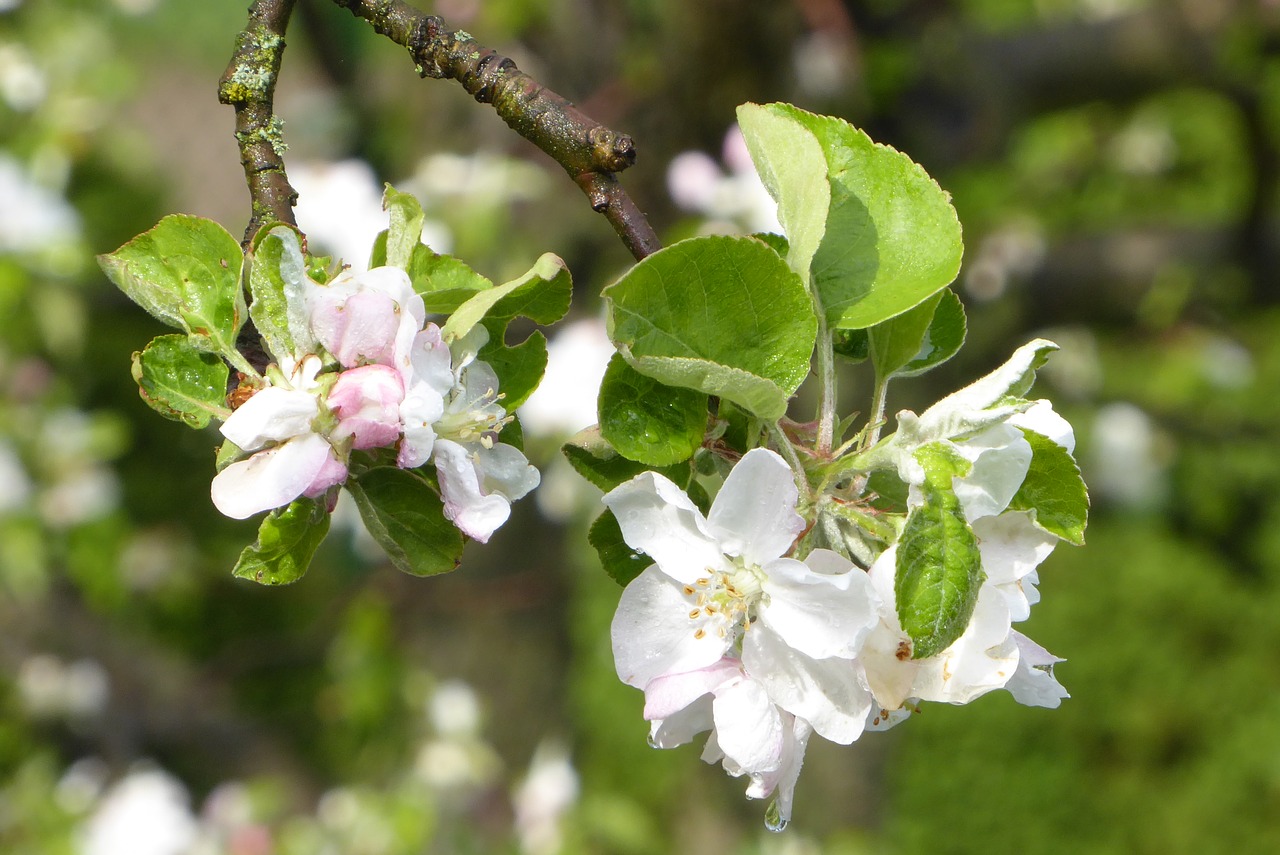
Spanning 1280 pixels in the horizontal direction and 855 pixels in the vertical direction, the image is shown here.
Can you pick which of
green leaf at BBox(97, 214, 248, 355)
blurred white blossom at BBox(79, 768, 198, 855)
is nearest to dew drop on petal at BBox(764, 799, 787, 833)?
green leaf at BBox(97, 214, 248, 355)

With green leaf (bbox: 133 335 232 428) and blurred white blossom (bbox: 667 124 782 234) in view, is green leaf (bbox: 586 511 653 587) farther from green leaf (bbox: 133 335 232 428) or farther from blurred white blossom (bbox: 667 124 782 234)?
blurred white blossom (bbox: 667 124 782 234)

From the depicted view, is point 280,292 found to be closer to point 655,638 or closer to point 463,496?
point 463,496

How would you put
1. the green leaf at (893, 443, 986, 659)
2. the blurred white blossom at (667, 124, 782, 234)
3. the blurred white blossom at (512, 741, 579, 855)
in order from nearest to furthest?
the green leaf at (893, 443, 986, 659), the blurred white blossom at (667, 124, 782, 234), the blurred white blossom at (512, 741, 579, 855)

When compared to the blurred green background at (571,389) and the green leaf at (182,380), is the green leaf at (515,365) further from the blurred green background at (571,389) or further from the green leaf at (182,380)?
the blurred green background at (571,389)

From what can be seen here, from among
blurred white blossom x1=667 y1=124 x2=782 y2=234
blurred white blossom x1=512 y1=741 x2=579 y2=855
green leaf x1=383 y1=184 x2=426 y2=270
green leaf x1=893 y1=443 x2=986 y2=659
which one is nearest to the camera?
green leaf x1=893 y1=443 x2=986 y2=659

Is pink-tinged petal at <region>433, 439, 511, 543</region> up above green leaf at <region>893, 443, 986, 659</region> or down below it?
above

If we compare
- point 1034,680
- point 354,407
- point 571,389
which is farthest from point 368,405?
point 571,389
